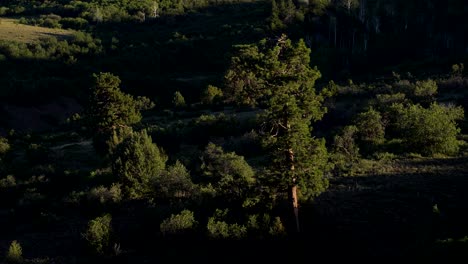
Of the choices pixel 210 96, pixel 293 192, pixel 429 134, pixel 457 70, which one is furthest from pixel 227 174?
pixel 457 70

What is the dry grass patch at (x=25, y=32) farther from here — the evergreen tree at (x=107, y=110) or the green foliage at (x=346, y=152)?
the green foliage at (x=346, y=152)

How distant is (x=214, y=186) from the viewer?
2244 centimetres

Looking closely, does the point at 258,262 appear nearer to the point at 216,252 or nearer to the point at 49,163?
the point at 216,252

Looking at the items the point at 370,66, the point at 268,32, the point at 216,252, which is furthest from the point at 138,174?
the point at 268,32

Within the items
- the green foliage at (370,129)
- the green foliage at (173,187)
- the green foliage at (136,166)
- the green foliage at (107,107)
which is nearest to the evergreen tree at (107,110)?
the green foliage at (107,107)

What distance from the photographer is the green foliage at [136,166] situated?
22.3 meters

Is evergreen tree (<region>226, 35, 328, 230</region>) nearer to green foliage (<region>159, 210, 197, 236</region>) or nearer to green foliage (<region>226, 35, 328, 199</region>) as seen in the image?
green foliage (<region>226, 35, 328, 199</region>)

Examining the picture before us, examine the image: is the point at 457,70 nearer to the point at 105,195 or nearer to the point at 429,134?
the point at 429,134

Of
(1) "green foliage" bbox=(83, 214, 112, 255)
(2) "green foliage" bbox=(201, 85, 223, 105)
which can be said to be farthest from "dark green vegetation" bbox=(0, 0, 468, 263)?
(2) "green foliage" bbox=(201, 85, 223, 105)

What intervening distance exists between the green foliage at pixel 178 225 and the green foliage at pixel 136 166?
15.9ft

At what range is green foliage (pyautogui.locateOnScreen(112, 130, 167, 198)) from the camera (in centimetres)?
2233

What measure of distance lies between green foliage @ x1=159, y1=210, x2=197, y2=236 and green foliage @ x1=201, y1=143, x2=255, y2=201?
79.9 inches

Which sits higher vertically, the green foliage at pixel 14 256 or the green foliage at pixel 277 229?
the green foliage at pixel 277 229

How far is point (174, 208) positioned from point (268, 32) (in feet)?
223
